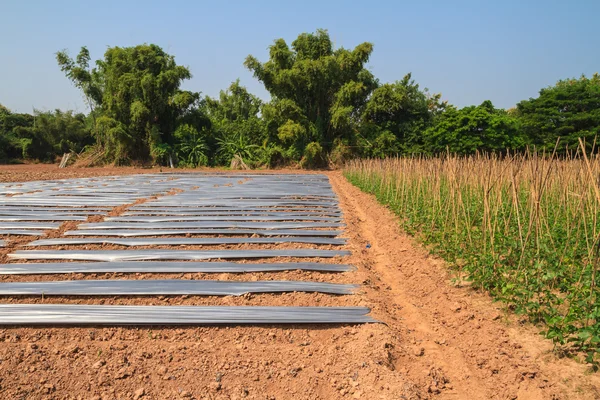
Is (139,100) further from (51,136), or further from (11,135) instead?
(11,135)

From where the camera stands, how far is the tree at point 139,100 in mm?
20547

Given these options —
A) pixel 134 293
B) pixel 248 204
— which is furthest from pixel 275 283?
pixel 248 204

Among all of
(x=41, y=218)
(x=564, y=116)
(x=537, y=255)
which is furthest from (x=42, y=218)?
(x=564, y=116)

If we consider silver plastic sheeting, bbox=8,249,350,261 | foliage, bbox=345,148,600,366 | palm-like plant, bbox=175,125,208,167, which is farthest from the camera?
palm-like plant, bbox=175,125,208,167

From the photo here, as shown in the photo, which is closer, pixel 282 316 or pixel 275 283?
pixel 282 316

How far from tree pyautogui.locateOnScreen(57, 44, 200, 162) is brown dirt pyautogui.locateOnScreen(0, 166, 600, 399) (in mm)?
19117

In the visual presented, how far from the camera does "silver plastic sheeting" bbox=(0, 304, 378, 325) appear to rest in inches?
112

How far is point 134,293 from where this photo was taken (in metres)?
3.33

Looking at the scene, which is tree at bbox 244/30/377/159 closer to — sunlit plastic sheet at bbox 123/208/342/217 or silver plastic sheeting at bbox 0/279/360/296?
sunlit plastic sheet at bbox 123/208/342/217

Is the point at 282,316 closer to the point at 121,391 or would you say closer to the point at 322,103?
the point at 121,391

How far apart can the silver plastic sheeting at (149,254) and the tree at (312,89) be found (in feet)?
54.1

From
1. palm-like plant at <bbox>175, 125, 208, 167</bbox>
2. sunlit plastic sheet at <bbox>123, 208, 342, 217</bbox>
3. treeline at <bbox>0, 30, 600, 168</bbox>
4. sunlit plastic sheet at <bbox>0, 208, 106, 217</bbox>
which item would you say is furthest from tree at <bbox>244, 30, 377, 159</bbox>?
sunlit plastic sheet at <bbox>0, 208, 106, 217</bbox>

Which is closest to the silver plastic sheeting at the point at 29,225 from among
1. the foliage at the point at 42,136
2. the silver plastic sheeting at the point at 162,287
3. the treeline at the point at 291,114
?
the silver plastic sheeting at the point at 162,287

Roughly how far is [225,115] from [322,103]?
517 inches
